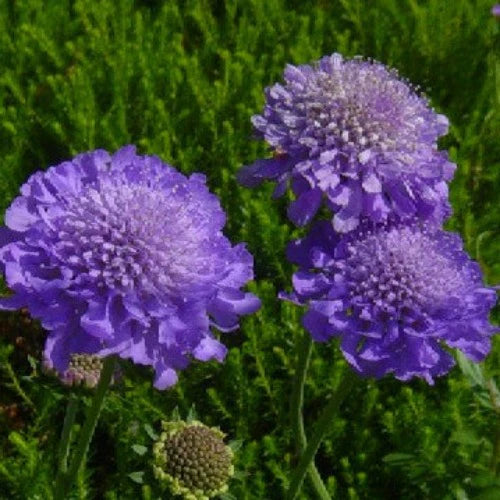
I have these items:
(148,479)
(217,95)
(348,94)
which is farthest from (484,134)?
(148,479)

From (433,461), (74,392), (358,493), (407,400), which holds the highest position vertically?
(74,392)

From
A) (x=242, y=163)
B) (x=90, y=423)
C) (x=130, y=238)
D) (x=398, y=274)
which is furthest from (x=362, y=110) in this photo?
(x=242, y=163)

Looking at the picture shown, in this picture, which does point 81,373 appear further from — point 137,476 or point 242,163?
point 242,163

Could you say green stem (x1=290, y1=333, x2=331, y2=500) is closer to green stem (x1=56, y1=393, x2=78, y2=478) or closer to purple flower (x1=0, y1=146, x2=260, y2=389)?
purple flower (x1=0, y1=146, x2=260, y2=389)

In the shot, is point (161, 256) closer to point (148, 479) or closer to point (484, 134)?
point (148, 479)

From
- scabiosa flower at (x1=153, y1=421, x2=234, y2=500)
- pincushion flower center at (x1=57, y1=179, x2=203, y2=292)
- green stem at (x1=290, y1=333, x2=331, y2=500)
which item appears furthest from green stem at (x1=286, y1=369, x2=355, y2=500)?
pincushion flower center at (x1=57, y1=179, x2=203, y2=292)

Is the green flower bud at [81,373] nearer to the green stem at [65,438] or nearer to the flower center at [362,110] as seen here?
the green stem at [65,438]
